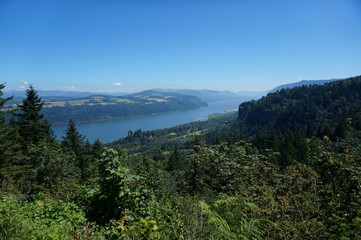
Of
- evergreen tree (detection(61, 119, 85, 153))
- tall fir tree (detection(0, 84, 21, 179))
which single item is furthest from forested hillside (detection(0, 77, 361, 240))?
evergreen tree (detection(61, 119, 85, 153))

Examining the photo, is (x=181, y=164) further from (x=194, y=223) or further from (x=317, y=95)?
(x=317, y=95)

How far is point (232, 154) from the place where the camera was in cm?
1413

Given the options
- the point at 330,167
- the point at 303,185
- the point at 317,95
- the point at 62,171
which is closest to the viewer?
the point at 330,167

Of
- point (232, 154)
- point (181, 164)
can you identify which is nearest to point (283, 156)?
point (181, 164)

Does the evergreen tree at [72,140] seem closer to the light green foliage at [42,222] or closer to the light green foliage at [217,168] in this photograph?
the light green foliage at [217,168]

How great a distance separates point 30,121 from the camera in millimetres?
20562

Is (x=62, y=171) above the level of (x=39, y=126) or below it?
below

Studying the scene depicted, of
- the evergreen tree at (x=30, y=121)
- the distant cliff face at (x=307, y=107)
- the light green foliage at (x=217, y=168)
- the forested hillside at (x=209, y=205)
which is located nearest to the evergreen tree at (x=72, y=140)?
the evergreen tree at (x=30, y=121)

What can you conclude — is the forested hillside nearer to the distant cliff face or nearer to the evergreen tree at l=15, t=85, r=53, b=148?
the evergreen tree at l=15, t=85, r=53, b=148

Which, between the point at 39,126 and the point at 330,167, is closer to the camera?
the point at 330,167

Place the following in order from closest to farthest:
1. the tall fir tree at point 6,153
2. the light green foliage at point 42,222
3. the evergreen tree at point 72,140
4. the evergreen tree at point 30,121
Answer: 1. the light green foliage at point 42,222
2. the tall fir tree at point 6,153
3. the evergreen tree at point 30,121
4. the evergreen tree at point 72,140

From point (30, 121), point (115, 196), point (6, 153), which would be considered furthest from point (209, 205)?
point (30, 121)

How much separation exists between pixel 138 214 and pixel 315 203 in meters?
4.38

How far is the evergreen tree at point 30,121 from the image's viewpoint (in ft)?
66.4
